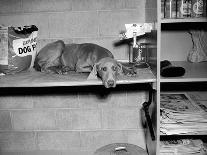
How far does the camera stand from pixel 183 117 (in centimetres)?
192

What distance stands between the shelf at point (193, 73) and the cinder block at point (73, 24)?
0.74 m

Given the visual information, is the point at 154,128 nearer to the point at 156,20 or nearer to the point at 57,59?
the point at 156,20

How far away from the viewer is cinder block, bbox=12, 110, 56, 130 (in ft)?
8.23

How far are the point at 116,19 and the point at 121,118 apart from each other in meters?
0.87

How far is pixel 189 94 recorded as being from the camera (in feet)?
7.66

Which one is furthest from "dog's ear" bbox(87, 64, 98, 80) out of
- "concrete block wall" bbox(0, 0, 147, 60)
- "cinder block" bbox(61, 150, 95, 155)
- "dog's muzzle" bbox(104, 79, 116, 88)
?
"cinder block" bbox(61, 150, 95, 155)

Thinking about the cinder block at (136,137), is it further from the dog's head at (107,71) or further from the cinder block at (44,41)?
the cinder block at (44,41)

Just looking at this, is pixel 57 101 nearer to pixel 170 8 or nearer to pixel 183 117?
pixel 183 117

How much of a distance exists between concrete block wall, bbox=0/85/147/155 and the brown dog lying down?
14.3 inches

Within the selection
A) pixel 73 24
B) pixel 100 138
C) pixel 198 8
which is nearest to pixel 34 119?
pixel 100 138

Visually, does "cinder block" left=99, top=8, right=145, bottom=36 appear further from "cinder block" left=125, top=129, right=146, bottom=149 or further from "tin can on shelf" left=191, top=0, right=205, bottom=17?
"cinder block" left=125, top=129, right=146, bottom=149

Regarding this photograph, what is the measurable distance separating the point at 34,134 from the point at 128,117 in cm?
88

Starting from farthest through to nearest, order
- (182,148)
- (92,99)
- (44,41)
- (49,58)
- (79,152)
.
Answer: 1. (79,152)
2. (92,99)
3. (44,41)
4. (49,58)
5. (182,148)

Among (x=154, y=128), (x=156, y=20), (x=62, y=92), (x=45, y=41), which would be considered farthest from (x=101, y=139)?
(x=156, y=20)
